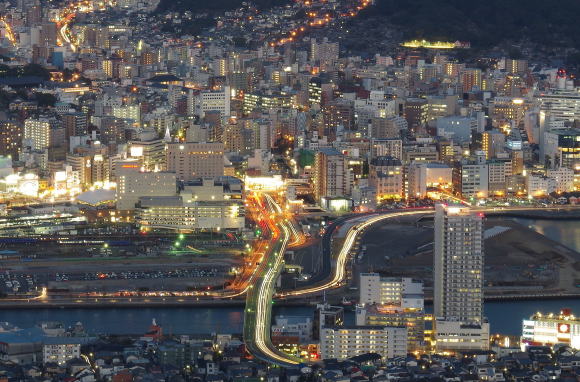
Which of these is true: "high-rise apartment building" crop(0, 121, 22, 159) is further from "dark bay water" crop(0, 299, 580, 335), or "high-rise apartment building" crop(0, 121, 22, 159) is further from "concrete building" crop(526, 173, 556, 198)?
"dark bay water" crop(0, 299, 580, 335)

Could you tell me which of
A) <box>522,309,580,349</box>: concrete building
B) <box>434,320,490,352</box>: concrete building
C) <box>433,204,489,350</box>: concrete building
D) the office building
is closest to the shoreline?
<box>433,204,489,350</box>: concrete building

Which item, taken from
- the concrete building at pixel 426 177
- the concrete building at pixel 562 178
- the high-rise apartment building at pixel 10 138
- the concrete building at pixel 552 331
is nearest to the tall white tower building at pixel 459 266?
the concrete building at pixel 552 331

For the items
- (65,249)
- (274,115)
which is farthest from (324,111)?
(65,249)

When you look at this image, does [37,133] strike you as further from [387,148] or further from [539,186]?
[539,186]

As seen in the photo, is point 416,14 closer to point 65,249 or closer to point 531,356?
point 65,249

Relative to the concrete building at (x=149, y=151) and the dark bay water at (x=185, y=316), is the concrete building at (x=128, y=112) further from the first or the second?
the dark bay water at (x=185, y=316)
